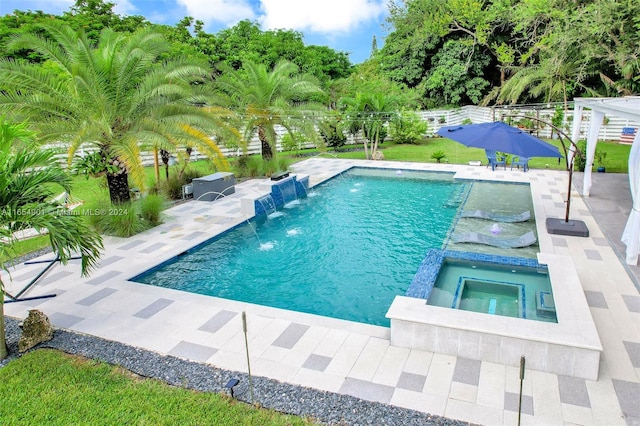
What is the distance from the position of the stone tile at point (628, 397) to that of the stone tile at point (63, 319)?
22.7ft

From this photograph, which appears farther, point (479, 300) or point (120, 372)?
point (479, 300)

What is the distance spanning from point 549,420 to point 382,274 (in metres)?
4.03

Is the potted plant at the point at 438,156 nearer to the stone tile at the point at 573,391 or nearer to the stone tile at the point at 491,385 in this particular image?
the stone tile at the point at 491,385

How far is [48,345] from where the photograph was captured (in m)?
5.73

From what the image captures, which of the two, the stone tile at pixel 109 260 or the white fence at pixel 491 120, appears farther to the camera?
the white fence at pixel 491 120

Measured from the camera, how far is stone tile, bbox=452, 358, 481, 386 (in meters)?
4.77

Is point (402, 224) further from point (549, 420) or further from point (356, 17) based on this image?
point (356, 17)

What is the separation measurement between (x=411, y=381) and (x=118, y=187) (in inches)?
337

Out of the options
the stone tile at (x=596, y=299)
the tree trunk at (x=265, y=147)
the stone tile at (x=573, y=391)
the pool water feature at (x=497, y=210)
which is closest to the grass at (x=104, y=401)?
the stone tile at (x=573, y=391)


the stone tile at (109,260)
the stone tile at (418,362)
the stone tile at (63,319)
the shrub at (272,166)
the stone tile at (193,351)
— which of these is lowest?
the stone tile at (418,362)

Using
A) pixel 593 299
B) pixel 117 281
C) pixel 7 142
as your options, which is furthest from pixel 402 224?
pixel 7 142

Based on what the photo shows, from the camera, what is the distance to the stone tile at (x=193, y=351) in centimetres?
537

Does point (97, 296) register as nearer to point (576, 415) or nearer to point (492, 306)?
point (492, 306)

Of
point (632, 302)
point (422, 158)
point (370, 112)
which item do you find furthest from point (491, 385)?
point (370, 112)
